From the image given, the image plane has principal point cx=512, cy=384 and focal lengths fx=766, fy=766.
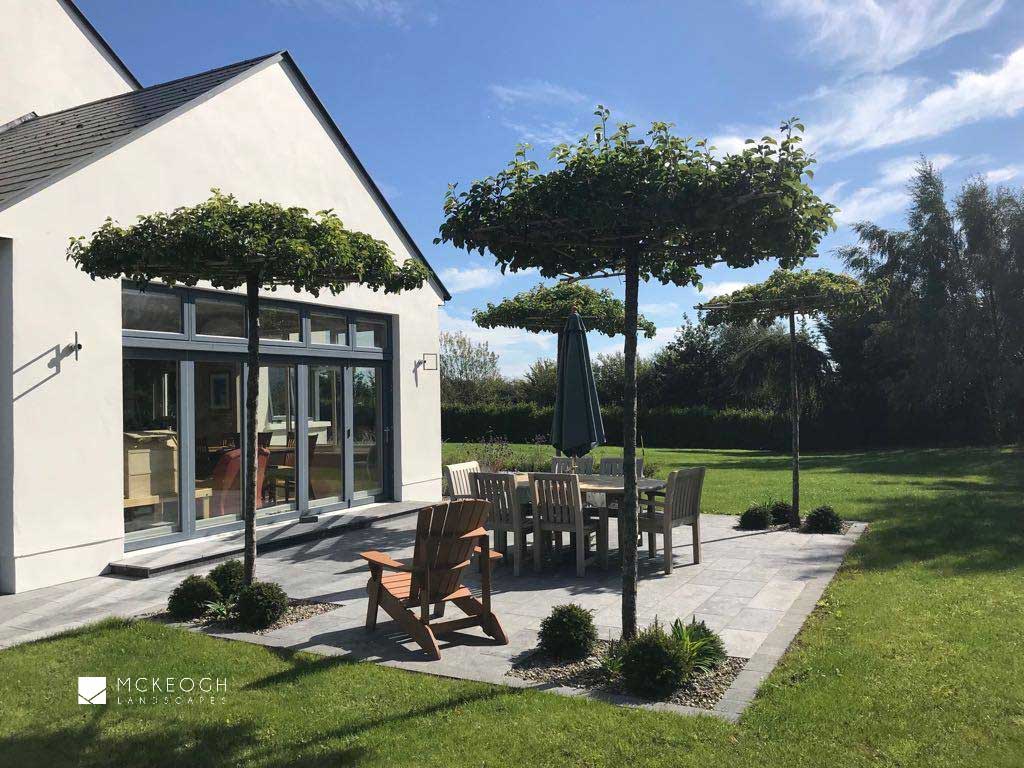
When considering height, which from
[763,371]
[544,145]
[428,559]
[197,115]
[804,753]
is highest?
[197,115]

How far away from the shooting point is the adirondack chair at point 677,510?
7.40 meters

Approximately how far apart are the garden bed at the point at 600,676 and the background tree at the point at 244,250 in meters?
2.49

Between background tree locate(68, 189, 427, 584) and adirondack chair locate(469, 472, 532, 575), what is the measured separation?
2.56 meters

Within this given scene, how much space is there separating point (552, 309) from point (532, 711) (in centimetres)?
941

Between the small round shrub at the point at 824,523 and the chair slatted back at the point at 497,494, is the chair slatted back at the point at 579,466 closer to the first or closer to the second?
the chair slatted back at the point at 497,494

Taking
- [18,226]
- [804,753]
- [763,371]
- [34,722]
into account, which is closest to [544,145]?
[804,753]

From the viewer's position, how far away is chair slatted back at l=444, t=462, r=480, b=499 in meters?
8.88

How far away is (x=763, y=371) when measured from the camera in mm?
12836

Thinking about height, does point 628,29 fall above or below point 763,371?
above

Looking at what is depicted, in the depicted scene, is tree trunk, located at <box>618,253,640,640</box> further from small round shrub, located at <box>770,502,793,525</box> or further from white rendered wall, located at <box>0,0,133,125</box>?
white rendered wall, located at <box>0,0,133,125</box>

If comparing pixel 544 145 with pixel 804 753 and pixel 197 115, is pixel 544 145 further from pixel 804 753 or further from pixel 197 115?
pixel 197 115

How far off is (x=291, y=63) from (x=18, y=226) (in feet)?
15.7

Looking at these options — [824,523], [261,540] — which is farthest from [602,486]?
[261,540]

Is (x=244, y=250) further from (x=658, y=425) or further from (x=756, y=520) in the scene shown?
(x=658, y=425)
